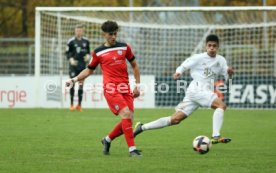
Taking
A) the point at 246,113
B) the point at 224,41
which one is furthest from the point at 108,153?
the point at 224,41

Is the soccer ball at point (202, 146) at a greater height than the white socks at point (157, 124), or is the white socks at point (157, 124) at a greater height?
the white socks at point (157, 124)

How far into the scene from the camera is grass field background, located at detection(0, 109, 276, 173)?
30.4ft

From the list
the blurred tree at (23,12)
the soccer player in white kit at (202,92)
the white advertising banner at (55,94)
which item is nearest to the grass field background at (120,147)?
the soccer player in white kit at (202,92)

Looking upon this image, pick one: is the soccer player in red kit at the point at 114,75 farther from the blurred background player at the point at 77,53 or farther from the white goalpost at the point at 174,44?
the white goalpost at the point at 174,44

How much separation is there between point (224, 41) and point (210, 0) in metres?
6.35

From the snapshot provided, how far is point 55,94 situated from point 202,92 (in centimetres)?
1213

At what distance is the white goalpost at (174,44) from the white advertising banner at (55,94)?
0.05 m

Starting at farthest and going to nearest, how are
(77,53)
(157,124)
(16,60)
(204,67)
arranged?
1. (16,60)
2. (77,53)
3. (204,67)
4. (157,124)

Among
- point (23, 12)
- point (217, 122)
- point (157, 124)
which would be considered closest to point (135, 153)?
point (157, 124)

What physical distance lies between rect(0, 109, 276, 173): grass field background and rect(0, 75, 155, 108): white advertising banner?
13.9 ft

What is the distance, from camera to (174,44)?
25156 mm

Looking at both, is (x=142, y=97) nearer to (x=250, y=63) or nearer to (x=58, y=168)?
(x=250, y=63)

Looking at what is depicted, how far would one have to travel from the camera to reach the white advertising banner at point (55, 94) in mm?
23672

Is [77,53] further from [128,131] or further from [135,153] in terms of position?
[135,153]
